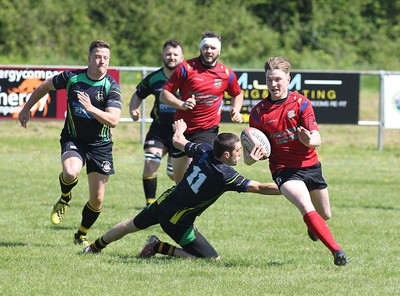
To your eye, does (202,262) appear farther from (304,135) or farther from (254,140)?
(304,135)

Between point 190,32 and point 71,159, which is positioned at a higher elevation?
point 190,32

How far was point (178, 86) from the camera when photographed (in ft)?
32.8

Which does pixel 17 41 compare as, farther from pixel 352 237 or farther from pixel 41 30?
pixel 352 237

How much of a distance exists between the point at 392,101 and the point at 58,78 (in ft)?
36.2

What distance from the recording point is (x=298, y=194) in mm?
7656

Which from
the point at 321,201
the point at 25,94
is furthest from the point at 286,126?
the point at 25,94

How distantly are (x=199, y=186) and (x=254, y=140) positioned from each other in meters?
0.59

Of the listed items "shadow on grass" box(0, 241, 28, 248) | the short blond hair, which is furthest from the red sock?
"shadow on grass" box(0, 241, 28, 248)

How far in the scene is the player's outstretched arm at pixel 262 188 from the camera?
759cm

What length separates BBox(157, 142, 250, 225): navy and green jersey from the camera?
24.8 feet

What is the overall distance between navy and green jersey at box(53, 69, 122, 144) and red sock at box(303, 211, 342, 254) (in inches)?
84.7

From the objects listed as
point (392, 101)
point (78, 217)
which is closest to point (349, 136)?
point (392, 101)

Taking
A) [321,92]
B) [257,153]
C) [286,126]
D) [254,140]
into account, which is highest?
[321,92]

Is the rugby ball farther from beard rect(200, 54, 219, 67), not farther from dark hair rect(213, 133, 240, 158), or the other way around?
beard rect(200, 54, 219, 67)
